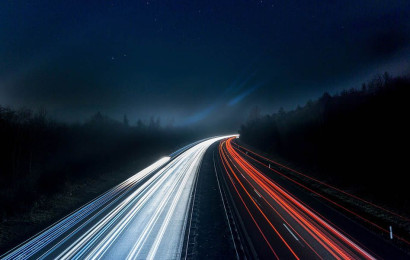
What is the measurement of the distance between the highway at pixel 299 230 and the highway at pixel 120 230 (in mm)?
4915

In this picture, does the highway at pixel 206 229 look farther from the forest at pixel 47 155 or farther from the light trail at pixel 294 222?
the forest at pixel 47 155

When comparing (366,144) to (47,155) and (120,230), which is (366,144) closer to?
(120,230)

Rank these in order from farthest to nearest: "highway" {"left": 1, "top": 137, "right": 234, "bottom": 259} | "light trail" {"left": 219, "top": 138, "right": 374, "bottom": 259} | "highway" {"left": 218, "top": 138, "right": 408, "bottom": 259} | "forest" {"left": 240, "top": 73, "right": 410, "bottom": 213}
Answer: "forest" {"left": 240, "top": 73, "right": 410, "bottom": 213}, "highway" {"left": 1, "top": 137, "right": 234, "bottom": 259}, "light trail" {"left": 219, "top": 138, "right": 374, "bottom": 259}, "highway" {"left": 218, "top": 138, "right": 408, "bottom": 259}

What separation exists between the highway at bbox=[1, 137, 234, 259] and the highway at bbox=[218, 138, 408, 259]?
4915mm

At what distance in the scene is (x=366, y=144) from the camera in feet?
76.7

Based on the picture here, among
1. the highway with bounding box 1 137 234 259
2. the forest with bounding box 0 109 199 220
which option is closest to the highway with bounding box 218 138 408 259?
the highway with bounding box 1 137 234 259

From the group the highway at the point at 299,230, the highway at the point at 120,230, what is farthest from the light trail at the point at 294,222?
the highway at the point at 120,230

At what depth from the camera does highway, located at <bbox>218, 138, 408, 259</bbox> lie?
1196 centimetres

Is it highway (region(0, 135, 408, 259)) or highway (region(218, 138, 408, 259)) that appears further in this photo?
highway (region(0, 135, 408, 259))

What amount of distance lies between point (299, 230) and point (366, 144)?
14592 mm

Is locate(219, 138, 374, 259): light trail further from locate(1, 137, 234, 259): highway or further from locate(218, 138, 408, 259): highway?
locate(1, 137, 234, 259): highway

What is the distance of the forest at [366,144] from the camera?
63.3 ft

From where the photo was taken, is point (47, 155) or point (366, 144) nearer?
point (366, 144)

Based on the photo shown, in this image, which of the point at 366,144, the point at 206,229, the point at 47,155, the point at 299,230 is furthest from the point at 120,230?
the point at 47,155
